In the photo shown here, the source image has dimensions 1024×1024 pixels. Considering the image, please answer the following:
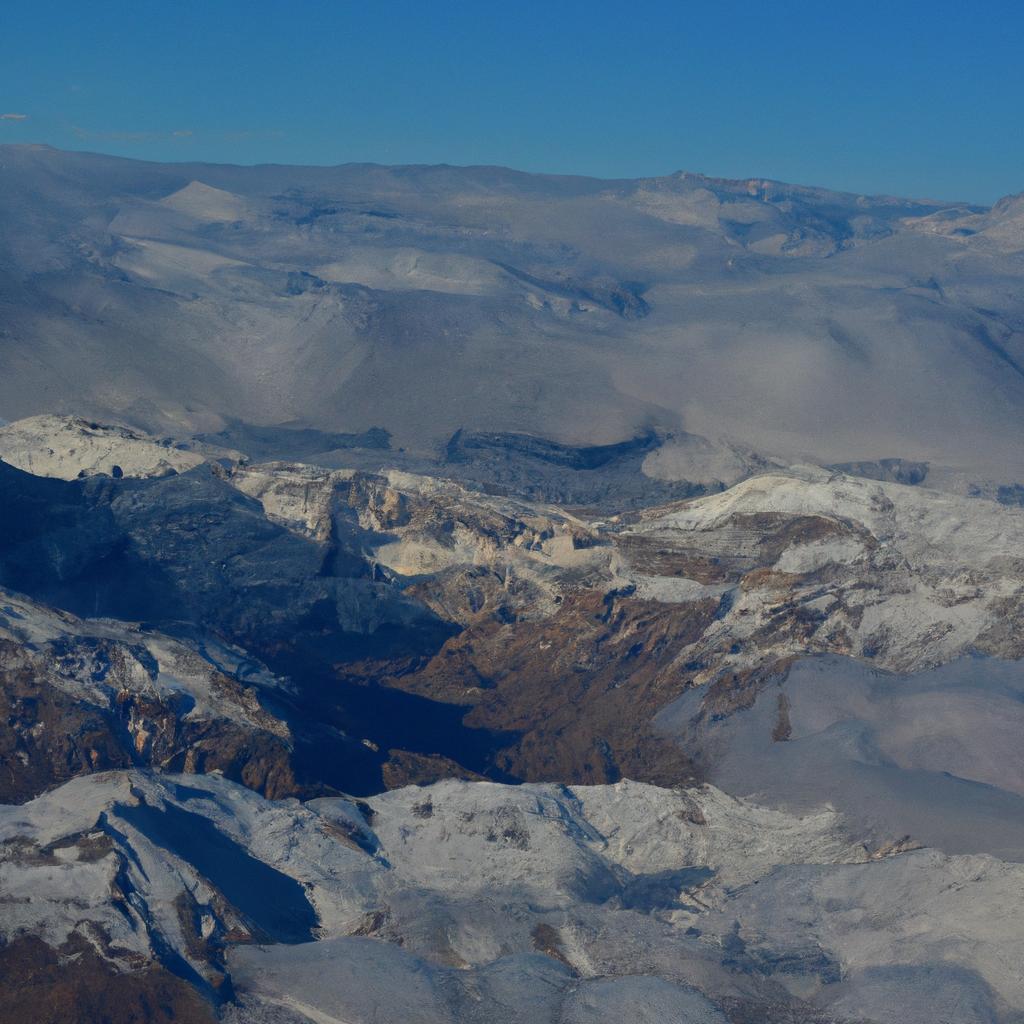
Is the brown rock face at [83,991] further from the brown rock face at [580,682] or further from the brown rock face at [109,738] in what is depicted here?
the brown rock face at [580,682]

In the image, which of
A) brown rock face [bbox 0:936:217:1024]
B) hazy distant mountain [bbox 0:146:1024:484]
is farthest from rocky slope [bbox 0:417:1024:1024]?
hazy distant mountain [bbox 0:146:1024:484]

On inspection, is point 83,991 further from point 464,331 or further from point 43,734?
point 464,331

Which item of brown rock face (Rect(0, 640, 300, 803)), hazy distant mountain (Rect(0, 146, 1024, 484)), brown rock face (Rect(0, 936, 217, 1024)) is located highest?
hazy distant mountain (Rect(0, 146, 1024, 484))

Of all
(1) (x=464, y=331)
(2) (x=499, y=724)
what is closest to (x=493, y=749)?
(2) (x=499, y=724)

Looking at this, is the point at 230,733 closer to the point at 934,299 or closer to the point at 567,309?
the point at 567,309

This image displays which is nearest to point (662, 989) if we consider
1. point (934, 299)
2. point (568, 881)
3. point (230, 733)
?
point (568, 881)

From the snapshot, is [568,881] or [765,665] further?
[765,665]

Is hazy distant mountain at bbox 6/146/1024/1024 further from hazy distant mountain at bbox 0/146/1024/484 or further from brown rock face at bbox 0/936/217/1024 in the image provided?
hazy distant mountain at bbox 0/146/1024/484

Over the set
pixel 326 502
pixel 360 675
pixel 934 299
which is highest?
pixel 934 299
